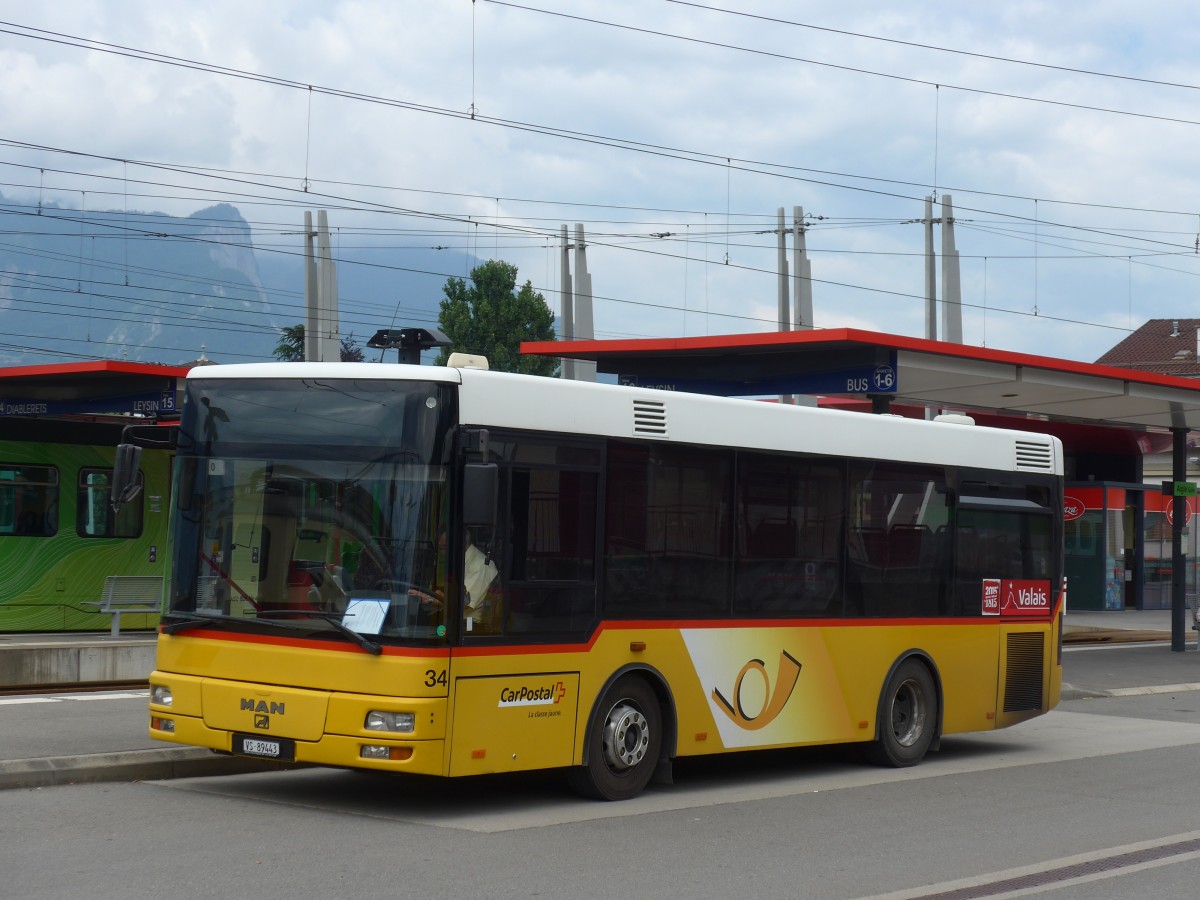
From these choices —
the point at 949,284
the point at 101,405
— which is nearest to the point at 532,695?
the point at 101,405

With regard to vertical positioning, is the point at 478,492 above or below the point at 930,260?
below

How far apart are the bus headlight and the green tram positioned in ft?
48.3

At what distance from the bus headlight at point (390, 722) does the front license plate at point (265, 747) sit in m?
0.56

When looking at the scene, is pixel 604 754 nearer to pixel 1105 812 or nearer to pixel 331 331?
pixel 1105 812

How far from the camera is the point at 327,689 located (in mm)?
9398

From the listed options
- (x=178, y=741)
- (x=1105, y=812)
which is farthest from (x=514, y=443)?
(x=1105, y=812)

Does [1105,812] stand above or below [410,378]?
below

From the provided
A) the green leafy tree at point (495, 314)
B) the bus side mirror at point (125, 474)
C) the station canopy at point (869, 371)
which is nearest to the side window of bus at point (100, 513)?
the station canopy at point (869, 371)

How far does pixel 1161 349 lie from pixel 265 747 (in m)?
96.3

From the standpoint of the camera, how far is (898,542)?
12891mm

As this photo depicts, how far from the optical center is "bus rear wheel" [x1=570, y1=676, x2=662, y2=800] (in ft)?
33.7

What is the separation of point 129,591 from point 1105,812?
649 inches

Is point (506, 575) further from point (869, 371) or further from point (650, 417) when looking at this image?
point (869, 371)

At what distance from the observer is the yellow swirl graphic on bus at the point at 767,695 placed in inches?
444
